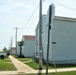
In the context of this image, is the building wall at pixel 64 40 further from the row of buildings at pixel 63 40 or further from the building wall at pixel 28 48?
the building wall at pixel 28 48

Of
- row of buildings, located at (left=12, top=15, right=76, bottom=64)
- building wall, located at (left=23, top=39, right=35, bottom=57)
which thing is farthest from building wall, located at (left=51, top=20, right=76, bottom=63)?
building wall, located at (left=23, top=39, right=35, bottom=57)

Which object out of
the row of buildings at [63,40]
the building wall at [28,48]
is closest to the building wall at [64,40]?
the row of buildings at [63,40]

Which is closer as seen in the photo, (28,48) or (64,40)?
(64,40)

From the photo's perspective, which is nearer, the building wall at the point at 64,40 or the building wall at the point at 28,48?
the building wall at the point at 64,40

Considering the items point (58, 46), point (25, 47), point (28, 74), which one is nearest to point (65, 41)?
point (58, 46)

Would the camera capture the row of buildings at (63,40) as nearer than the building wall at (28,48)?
Yes

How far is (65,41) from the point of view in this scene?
28922mm

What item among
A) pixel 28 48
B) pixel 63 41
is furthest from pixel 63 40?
pixel 28 48

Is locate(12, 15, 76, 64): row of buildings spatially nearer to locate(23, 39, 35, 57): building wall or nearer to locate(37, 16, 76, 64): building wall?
locate(37, 16, 76, 64): building wall

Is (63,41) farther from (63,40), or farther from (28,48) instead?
(28,48)

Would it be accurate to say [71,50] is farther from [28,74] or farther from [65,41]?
[28,74]

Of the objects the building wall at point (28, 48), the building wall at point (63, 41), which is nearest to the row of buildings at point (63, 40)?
the building wall at point (63, 41)

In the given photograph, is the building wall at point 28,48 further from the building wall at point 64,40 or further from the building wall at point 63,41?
the building wall at point 64,40

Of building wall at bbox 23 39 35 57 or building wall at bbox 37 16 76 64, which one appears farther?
building wall at bbox 23 39 35 57
